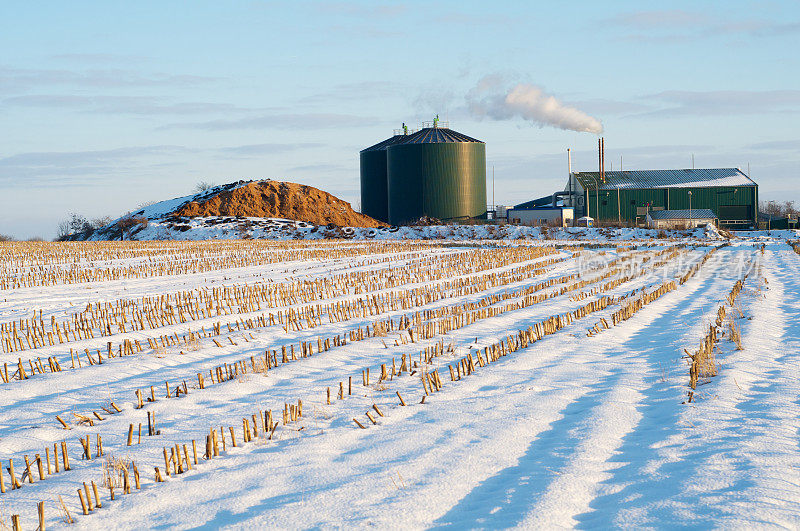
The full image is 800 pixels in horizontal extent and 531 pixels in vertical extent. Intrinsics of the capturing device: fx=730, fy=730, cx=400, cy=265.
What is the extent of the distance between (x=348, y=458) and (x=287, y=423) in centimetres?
101

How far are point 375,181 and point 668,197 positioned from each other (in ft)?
80.3

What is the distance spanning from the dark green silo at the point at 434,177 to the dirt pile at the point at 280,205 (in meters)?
3.39

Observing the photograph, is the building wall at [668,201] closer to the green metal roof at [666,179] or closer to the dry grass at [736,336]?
the green metal roof at [666,179]

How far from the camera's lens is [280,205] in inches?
2437

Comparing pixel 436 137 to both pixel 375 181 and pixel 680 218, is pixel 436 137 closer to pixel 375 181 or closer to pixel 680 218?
pixel 375 181

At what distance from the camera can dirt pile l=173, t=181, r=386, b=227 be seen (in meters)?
59.6

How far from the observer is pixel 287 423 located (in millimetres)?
5922

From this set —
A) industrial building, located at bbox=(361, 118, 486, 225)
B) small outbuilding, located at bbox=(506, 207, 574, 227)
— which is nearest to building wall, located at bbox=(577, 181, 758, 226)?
small outbuilding, located at bbox=(506, 207, 574, 227)

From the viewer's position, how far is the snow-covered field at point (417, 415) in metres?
4.20

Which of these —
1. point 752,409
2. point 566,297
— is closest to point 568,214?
point 566,297

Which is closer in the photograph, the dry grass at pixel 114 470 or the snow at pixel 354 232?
the dry grass at pixel 114 470

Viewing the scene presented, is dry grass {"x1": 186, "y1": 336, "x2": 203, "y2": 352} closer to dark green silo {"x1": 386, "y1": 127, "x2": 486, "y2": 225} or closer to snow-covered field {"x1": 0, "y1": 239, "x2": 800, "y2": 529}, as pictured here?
snow-covered field {"x1": 0, "y1": 239, "x2": 800, "y2": 529}

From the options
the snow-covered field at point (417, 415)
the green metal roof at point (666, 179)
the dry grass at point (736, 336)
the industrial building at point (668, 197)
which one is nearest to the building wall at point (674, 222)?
the industrial building at point (668, 197)

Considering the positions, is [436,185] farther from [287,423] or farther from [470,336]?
[287,423]
